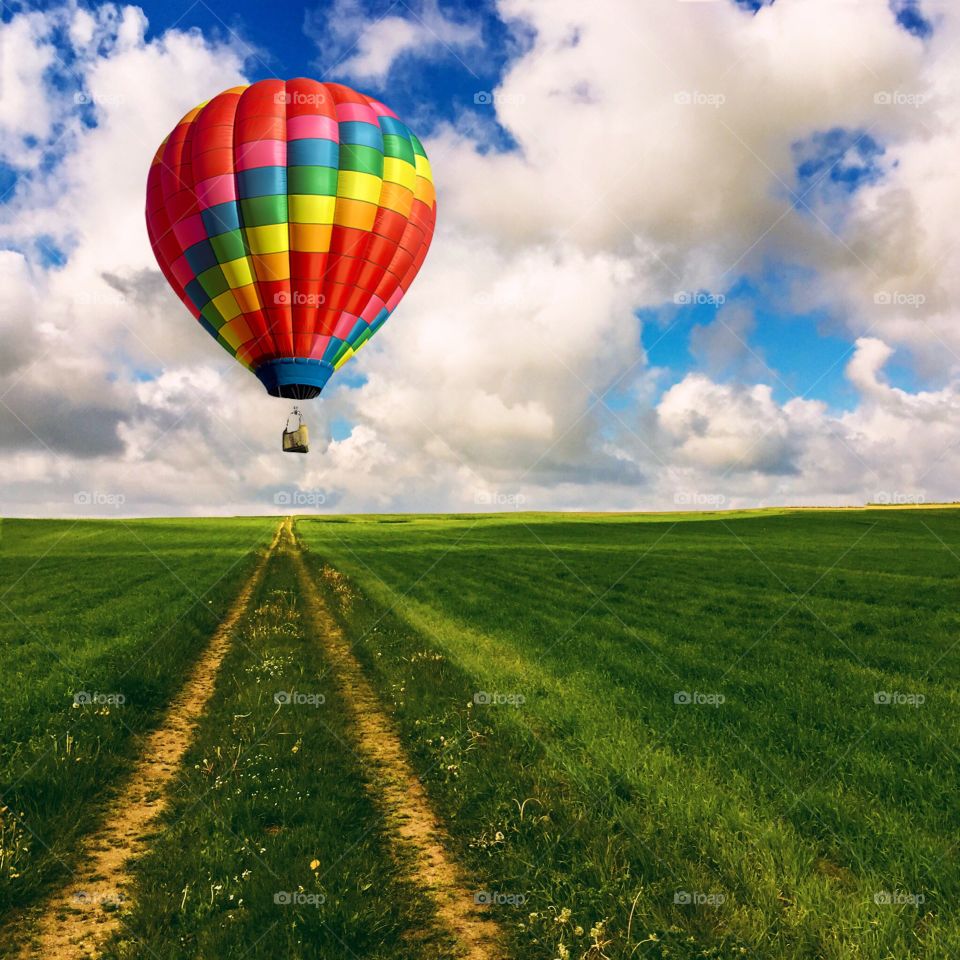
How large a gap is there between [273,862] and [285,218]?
1713cm

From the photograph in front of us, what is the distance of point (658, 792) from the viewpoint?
20.4ft

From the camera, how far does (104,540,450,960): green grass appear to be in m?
4.47

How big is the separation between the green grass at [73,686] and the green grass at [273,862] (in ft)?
3.10

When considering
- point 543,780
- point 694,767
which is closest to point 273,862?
point 543,780

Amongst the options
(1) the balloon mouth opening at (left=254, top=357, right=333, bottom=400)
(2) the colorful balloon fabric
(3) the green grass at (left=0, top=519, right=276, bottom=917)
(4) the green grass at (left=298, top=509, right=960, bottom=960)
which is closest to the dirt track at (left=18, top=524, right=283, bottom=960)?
(3) the green grass at (left=0, top=519, right=276, bottom=917)

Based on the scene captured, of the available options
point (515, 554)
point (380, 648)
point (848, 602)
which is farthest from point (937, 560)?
point (380, 648)

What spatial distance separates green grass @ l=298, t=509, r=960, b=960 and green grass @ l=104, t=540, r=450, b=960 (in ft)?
2.95

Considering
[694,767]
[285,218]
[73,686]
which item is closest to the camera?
[694,767]

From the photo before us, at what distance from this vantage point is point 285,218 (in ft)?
58.2

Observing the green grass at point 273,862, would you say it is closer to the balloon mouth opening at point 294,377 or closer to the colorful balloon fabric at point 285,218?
the balloon mouth opening at point 294,377

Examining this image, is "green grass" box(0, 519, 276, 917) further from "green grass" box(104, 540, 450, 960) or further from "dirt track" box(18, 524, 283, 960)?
"green grass" box(104, 540, 450, 960)

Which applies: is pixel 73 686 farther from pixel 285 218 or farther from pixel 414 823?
pixel 285 218

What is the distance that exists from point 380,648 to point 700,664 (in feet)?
21.7

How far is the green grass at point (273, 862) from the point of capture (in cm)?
447
